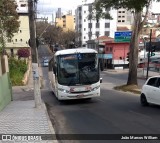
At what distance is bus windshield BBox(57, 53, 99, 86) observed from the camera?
74.2 feet

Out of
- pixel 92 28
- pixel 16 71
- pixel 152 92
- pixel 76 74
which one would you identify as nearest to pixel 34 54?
pixel 76 74

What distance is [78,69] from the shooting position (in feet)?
74.5

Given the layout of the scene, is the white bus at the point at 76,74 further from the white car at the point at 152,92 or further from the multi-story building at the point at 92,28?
the multi-story building at the point at 92,28

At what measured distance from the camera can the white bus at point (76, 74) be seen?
2261 centimetres

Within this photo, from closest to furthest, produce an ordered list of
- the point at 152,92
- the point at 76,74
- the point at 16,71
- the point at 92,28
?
1. the point at 152,92
2. the point at 76,74
3. the point at 16,71
4. the point at 92,28

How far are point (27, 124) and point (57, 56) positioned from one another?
10.6 meters

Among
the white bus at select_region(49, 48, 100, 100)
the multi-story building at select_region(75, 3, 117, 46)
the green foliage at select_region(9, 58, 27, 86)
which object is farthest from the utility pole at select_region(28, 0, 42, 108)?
the multi-story building at select_region(75, 3, 117, 46)

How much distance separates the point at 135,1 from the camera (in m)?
15.4

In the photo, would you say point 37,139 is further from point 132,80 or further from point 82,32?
point 82,32

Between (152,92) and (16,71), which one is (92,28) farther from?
(152,92)

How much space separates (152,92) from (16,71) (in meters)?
33.2

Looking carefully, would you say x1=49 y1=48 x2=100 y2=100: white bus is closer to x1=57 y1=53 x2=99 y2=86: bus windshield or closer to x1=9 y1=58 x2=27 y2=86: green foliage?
x1=57 y1=53 x2=99 y2=86: bus windshield

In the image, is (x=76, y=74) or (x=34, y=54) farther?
(x=76, y=74)

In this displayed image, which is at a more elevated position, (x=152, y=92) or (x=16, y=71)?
(x=152, y=92)
